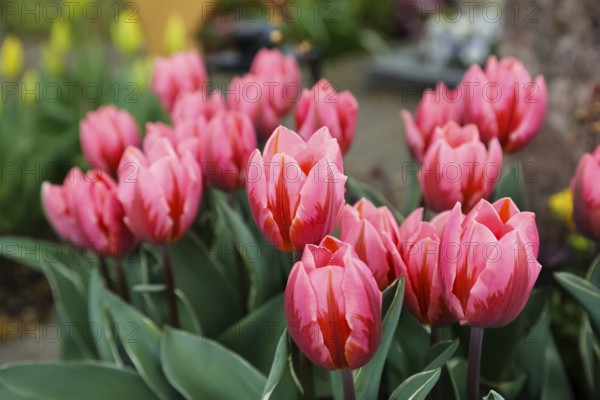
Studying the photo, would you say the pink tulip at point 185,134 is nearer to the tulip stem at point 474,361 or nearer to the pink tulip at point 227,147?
the pink tulip at point 227,147

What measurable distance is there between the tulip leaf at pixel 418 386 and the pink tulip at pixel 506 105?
1.53ft

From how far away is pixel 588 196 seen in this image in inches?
40.8

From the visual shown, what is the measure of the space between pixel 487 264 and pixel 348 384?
204 mm

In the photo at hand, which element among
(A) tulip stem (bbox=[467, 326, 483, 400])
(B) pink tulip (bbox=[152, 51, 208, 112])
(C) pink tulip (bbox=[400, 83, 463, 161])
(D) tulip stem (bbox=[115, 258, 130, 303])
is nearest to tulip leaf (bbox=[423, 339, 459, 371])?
(A) tulip stem (bbox=[467, 326, 483, 400])

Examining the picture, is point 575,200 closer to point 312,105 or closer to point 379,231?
point 379,231

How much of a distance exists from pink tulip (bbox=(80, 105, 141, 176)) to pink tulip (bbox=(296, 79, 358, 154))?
0.33 m

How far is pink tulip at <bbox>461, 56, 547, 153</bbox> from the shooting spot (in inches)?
48.1

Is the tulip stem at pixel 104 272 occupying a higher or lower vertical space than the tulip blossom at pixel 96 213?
lower

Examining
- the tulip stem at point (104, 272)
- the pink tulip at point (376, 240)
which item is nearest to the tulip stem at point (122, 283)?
the tulip stem at point (104, 272)

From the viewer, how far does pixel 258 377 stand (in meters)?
1.07

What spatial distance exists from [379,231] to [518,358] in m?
0.48

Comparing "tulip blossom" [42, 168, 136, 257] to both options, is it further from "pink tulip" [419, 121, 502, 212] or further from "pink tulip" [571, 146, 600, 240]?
"pink tulip" [571, 146, 600, 240]

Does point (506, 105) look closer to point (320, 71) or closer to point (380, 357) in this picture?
point (380, 357)

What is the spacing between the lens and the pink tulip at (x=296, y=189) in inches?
33.4
